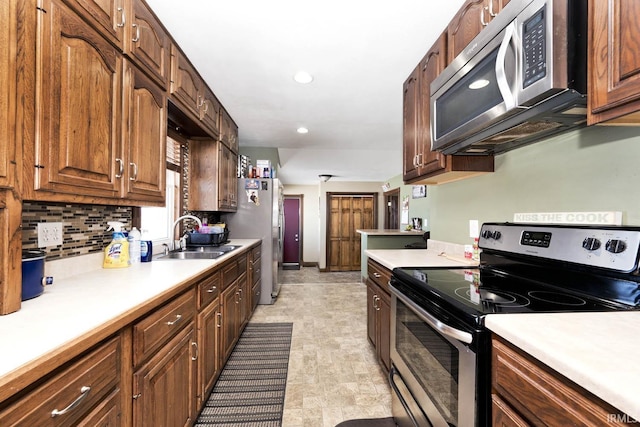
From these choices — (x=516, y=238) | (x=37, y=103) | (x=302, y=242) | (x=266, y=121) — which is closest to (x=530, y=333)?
(x=516, y=238)

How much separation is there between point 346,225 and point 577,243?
6207 mm

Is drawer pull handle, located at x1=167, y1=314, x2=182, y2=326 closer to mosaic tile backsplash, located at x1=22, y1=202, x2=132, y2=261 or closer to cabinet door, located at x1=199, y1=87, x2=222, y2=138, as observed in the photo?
mosaic tile backsplash, located at x1=22, y1=202, x2=132, y2=261

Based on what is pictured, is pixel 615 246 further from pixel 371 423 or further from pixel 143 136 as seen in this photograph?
pixel 143 136

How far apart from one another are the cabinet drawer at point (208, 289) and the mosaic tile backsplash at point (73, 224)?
621 millimetres

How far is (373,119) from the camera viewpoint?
10.4ft

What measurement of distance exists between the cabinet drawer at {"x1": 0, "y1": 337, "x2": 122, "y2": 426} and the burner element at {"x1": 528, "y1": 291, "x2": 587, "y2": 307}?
145 centimetres

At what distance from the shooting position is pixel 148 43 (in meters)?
1.56

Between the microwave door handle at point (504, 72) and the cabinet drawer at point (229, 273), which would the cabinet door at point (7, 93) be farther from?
the microwave door handle at point (504, 72)

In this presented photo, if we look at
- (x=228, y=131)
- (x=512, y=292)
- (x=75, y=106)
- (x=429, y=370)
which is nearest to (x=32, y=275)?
(x=75, y=106)

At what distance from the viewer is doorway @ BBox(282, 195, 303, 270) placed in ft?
24.9

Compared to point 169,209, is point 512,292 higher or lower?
lower

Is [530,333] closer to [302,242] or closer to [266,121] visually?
[266,121]

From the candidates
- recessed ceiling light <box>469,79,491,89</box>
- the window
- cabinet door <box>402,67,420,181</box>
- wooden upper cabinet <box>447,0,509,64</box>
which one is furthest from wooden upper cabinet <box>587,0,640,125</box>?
the window

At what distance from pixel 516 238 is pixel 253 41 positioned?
1854mm
